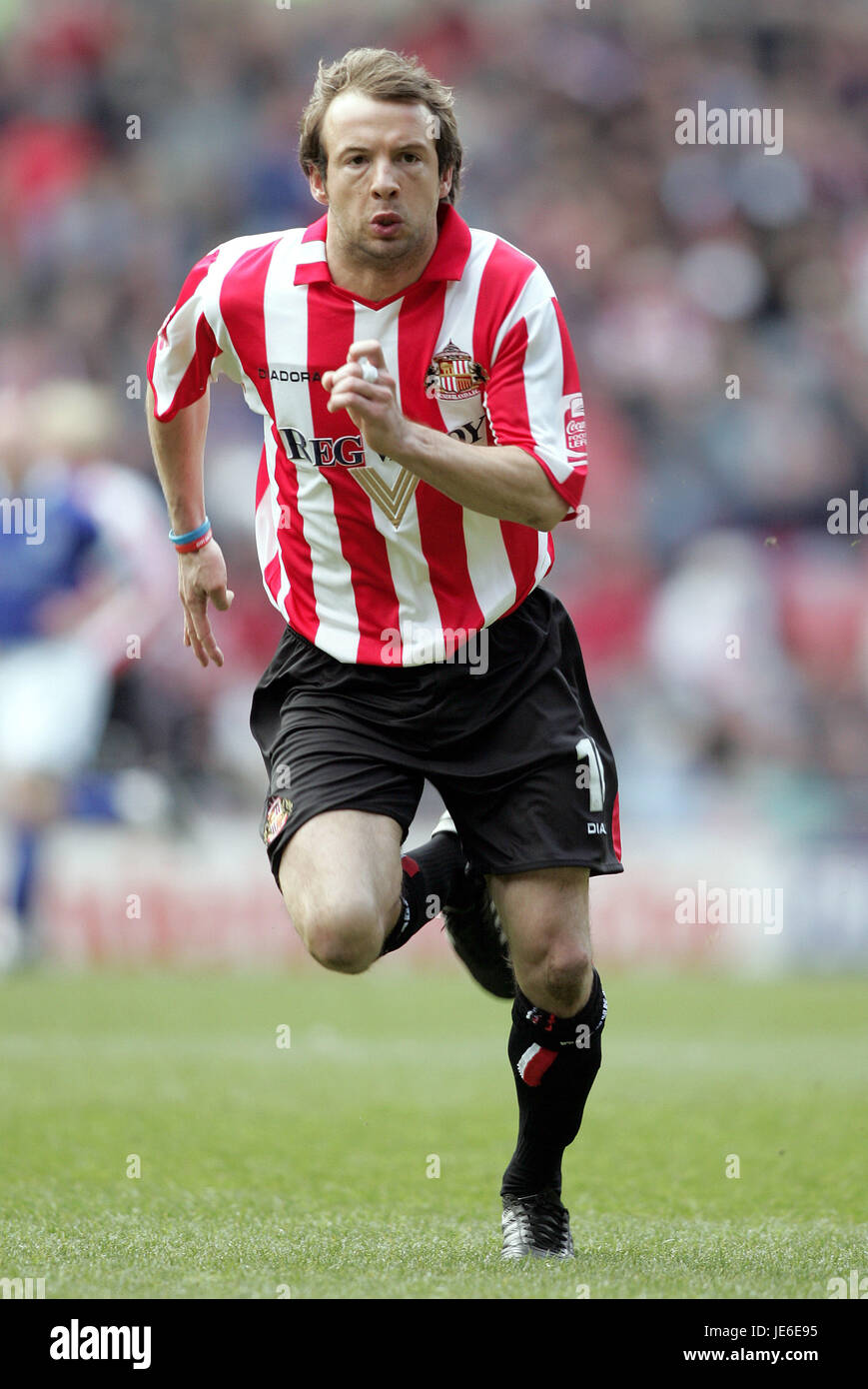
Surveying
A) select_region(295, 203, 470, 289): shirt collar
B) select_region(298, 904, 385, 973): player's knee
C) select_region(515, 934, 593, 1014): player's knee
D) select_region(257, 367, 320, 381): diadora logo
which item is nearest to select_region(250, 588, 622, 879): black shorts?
select_region(515, 934, 593, 1014): player's knee

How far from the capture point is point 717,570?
36.5ft

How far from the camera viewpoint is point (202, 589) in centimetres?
410

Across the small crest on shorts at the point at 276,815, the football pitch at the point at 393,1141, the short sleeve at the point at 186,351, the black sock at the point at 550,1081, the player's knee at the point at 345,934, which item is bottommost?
the football pitch at the point at 393,1141

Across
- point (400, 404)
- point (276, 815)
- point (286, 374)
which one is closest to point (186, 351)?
point (286, 374)

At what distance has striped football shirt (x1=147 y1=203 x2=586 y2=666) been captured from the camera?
12.0 ft

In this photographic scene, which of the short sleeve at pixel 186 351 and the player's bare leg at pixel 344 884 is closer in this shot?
the player's bare leg at pixel 344 884

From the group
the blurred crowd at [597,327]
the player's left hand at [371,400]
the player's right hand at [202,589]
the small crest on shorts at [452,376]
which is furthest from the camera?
the blurred crowd at [597,327]

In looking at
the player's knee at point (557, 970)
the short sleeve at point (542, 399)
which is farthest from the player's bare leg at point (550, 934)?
the short sleeve at point (542, 399)

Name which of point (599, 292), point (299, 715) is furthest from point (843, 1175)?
point (599, 292)

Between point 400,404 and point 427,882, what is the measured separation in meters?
1.00

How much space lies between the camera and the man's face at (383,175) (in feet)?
11.8

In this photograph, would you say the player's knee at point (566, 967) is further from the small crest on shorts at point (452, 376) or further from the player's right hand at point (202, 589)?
the small crest on shorts at point (452, 376)

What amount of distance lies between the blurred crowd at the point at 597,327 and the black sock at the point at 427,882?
5.44 metres
